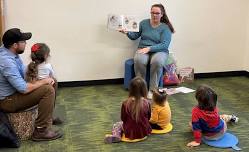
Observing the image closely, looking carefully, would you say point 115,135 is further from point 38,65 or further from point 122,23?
point 122,23

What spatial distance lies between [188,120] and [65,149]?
4.38ft

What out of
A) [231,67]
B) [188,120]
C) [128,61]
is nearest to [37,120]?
[188,120]

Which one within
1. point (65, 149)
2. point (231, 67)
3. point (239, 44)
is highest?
point (239, 44)

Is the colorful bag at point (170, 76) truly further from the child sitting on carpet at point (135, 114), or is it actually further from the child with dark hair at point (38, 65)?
the child with dark hair at point (38, 65)

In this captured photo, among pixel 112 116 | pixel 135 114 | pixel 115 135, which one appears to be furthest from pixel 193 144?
pixel 112 116

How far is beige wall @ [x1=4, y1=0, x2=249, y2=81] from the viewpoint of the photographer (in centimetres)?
460

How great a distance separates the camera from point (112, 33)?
192 inches

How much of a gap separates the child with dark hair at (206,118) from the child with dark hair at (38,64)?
136cm

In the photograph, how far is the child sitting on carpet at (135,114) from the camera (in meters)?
3.20

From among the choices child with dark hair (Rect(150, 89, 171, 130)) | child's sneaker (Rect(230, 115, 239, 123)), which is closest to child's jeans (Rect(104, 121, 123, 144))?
Result: child with dark hair (Rect(150, 89, 171, 130))

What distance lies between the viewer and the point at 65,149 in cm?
314

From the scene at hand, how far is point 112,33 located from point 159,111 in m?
1.76

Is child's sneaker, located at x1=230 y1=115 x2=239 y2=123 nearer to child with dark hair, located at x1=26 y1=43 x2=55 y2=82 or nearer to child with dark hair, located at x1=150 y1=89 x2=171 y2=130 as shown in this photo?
child with dark hair, located at x1=150 y1=89 x2=171 y2=130

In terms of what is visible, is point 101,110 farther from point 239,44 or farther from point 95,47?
point 239,44
